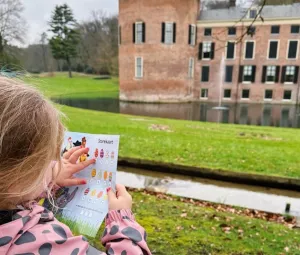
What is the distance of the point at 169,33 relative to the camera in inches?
846

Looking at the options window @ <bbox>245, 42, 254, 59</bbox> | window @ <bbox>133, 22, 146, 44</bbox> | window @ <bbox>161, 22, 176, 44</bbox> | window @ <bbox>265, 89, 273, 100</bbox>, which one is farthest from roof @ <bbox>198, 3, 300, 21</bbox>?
window @ <bbox>265, 89, 273, 100</bbox>

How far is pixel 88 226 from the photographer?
1.05m

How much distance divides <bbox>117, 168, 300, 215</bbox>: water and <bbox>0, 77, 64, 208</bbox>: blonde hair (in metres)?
3.98

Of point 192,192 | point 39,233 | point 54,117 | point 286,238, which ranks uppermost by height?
point 54,117

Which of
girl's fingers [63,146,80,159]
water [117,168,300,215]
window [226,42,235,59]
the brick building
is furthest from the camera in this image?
window [226,42,235,59]

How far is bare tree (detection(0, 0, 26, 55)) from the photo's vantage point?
63.3 feet

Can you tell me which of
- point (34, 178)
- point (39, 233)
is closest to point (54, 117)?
point (34, 178)

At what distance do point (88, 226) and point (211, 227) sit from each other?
2233 mm

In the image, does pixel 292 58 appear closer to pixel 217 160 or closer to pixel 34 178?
pixel 217 160

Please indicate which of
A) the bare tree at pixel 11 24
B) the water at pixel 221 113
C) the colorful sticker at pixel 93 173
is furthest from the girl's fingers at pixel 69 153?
the bare tree at pixel 11 24

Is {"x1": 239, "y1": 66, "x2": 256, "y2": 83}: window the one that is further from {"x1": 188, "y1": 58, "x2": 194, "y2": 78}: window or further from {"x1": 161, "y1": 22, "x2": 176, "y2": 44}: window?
{"x1": 161, "y1": 22, "x2": 176, "y2": 44}: window

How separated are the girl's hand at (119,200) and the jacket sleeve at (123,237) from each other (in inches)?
2.1

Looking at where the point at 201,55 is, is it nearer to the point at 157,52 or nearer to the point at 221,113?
the point at 157,52

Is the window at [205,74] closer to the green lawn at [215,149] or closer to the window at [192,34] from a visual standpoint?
the window at [192,34]
